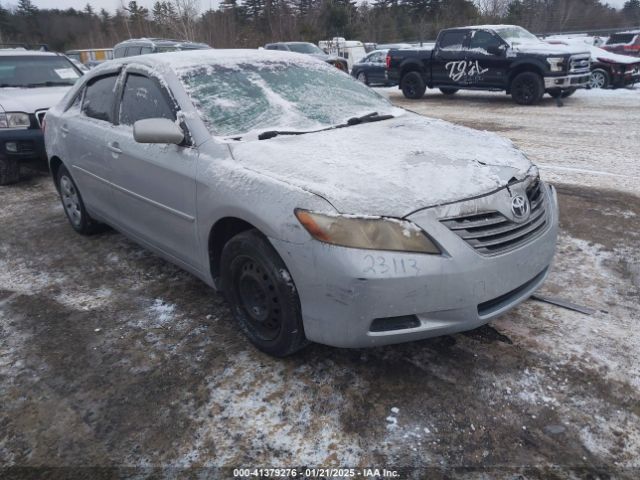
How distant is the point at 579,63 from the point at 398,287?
12002 millimetres

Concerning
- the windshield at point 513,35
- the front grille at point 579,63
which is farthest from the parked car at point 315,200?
the windshield at point 513,35

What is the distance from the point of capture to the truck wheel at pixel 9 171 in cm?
664

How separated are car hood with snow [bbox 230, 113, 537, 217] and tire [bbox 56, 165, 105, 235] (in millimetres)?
2542

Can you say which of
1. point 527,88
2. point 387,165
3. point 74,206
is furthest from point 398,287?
point 527,88

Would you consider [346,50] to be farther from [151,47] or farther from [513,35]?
[151,47]

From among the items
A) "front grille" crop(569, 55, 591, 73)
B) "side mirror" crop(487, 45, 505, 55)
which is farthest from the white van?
"front grille" crop(569, 55, 591, 73)

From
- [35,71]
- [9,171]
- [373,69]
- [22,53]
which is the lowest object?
[9,171]

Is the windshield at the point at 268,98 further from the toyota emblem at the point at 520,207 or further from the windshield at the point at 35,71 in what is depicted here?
the windshield at the point at 35,71

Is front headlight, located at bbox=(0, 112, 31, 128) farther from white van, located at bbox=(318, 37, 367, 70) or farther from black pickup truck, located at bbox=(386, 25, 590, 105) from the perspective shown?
white van, located at bbox=(318, 37, 367, 70)

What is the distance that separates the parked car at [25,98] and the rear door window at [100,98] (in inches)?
97.7

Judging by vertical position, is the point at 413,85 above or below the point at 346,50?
below

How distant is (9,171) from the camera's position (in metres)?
6.71

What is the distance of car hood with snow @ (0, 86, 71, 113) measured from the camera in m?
6.48

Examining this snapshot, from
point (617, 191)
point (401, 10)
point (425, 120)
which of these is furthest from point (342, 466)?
point (401, 10)
